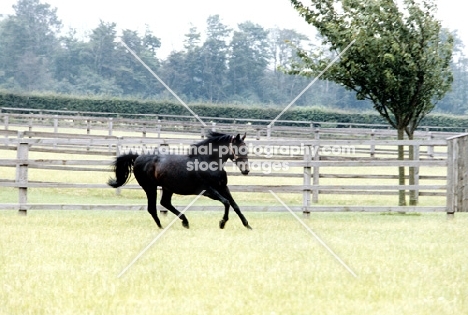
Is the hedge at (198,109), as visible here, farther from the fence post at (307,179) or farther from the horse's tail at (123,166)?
the horse's tail at (123,166)

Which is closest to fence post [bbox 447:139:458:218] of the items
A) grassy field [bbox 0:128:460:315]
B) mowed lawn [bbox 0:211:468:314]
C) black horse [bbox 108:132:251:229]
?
grassy field [bbox 0:128:460:315]

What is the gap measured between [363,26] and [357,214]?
12.8 ft

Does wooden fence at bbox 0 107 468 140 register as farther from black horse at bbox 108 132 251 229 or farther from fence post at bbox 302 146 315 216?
black horse at bbox 108 132 251 229

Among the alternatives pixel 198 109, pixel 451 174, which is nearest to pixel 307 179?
pixel 451 174

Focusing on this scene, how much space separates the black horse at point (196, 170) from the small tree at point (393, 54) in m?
4.57

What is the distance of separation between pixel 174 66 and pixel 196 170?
43.6 metres

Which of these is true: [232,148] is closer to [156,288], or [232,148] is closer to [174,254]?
[174,254]

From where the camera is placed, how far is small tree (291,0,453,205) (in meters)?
14.8

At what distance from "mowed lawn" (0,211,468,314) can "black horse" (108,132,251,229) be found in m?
0.51

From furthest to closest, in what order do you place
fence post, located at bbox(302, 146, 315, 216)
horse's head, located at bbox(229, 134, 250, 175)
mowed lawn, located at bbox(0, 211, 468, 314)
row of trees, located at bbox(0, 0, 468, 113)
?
row of trees, located at bbox(0, 0, 468, 113), fence post, located at bbox(302, 146, 315, 216), horse's head, located at bbox(229, 134, 250, 175), mowed lawn, located at bbox(0, 211, 468, 314)

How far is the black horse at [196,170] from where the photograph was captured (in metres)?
11.1

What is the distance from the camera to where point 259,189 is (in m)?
13.4

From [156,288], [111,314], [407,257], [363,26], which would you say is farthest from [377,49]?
[111,314]

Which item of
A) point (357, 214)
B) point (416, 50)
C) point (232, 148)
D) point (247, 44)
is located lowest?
point (357, 214)
